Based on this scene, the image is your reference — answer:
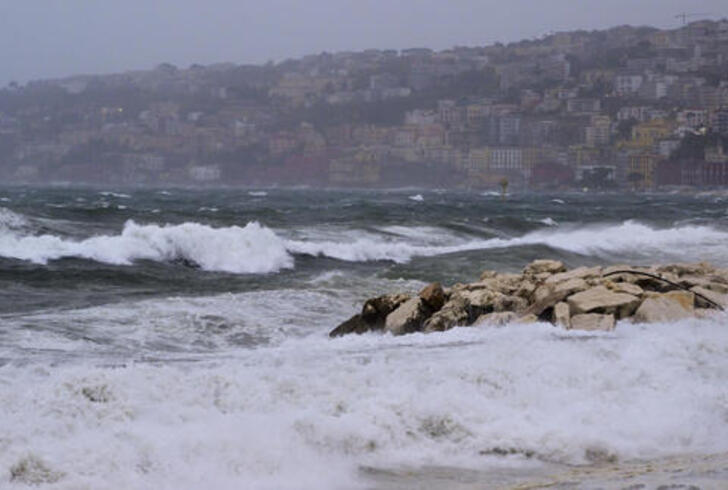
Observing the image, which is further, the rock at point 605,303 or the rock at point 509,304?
the rock at point 509,304

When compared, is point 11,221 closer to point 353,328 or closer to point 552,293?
point 353,328

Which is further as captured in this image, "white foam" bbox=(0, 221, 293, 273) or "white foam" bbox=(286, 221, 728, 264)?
"white foam" bbox=(286, 221, 728, 264)

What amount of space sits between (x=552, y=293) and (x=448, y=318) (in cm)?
119

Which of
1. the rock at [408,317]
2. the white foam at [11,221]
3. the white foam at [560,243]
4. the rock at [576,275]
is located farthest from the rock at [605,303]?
the white foam at [11,221]

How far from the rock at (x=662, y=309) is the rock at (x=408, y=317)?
2113 millimetres

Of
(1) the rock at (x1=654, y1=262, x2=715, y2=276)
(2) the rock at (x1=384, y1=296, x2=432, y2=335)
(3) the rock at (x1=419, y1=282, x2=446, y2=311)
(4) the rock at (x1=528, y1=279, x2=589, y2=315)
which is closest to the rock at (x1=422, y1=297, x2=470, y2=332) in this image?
(2) the rock at (x1=384, y1=296, x2=432, y2=335)

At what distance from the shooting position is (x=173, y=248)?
19.7m

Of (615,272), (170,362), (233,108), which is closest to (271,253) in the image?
(615,272)

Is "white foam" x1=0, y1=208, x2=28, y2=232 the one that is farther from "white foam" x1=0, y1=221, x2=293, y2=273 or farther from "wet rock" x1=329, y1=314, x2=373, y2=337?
"wet rock" x1=329, y1=314, x2=373, y2=337

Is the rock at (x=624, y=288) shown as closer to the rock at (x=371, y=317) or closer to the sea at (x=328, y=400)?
the sea at (x=328, y=400)

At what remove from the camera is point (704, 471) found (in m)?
5.72

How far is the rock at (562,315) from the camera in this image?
33.4 ft

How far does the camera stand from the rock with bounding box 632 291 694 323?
10.4 meters

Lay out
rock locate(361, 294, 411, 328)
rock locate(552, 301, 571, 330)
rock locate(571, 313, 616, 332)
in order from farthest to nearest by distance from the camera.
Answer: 1. rock locate(361, 294, 411, 328)
2. rock locate(552, 301, 571, 330)
3. rock locate(571, 313, 616, 332)
